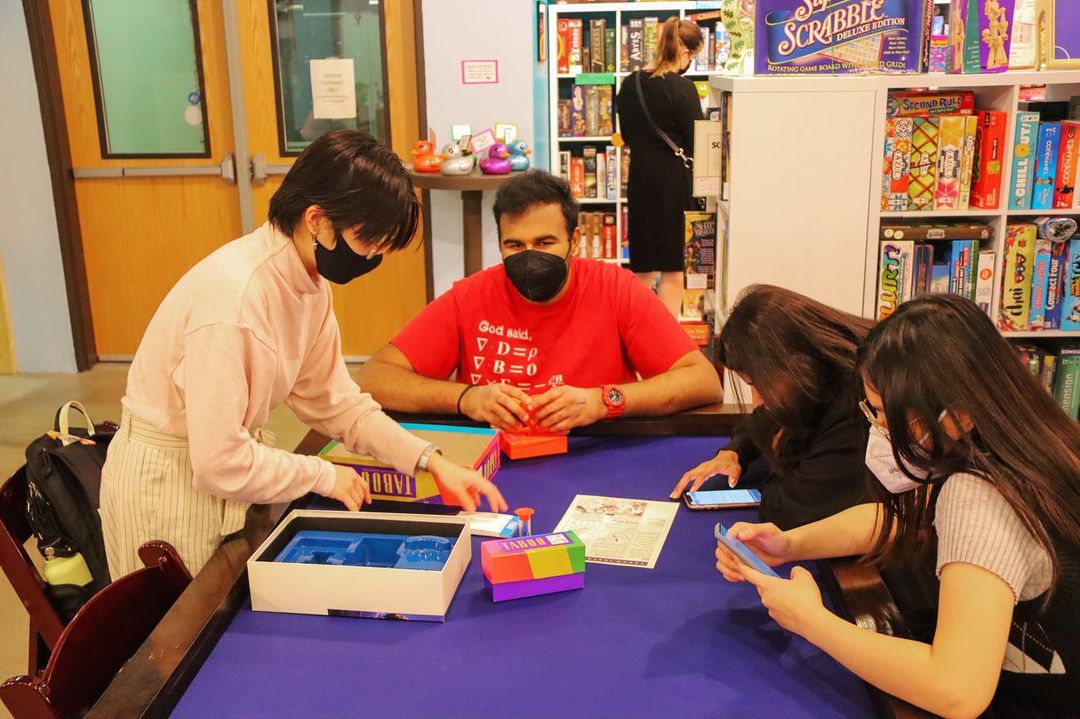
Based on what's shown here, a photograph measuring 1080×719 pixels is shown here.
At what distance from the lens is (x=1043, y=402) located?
1230 millimetres

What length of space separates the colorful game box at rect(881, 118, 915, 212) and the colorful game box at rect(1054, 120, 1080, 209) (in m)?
0.50

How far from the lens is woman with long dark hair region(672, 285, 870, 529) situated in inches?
63.1

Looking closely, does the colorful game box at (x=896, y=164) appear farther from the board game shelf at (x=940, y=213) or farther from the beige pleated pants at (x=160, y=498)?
the beige pleated pants at (x=160, y=498)

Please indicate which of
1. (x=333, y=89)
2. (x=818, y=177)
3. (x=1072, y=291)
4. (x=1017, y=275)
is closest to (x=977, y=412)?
(x=818, y=177)

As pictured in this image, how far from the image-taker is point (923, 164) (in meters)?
3.10

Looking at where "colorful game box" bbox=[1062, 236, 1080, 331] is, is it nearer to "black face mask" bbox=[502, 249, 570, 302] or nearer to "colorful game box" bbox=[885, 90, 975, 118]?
"colorful game box" bbox=[885, 90, 975, 118]

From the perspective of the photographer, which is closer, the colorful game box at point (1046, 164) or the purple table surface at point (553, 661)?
the purple table surface at point (553, 661)

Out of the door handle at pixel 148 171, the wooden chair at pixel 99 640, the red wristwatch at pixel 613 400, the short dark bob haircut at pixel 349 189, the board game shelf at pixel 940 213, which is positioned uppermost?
the short dark bob haircut at pixel 349 189

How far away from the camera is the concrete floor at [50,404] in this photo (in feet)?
13.9

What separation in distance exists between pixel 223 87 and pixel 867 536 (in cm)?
438

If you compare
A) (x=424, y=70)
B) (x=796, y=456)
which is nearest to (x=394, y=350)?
(x=796, y=456)

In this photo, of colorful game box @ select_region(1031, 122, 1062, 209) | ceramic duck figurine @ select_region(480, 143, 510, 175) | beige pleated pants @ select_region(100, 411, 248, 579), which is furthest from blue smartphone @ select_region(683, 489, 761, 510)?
ceramic duck figurine @ select_region(480, 143, 510, 175)

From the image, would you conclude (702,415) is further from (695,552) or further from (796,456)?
(695,552)

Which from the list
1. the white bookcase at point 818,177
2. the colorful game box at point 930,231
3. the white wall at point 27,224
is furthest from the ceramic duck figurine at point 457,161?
the white wall at point 27,224
